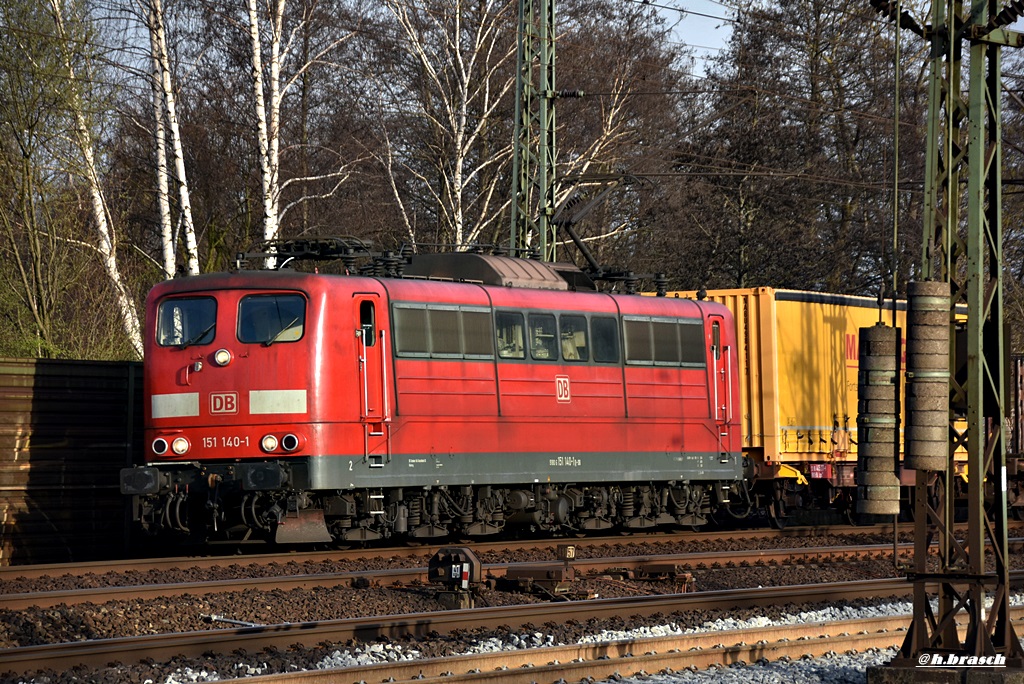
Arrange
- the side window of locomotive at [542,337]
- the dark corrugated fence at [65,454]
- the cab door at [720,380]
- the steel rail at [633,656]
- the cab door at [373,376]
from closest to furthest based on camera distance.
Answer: the steel rail at [633,656] < the cab door at [373,376] < the dark corrugated fence at [65,454] < the side window of locomotive at [542,337] < the cab door at [720,380]

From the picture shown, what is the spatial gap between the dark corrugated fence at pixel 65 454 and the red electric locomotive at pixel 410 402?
4.89 ft

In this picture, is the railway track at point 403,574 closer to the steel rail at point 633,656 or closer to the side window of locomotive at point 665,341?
the steel rail at point 633,656

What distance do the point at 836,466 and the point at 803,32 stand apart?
20120mm

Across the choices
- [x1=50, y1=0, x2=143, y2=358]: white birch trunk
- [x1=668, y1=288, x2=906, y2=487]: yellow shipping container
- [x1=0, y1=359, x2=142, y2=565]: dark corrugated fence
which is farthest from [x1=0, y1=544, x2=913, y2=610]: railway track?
[x1=50, y1=0, x2=143, y2=358]: white birch trunk

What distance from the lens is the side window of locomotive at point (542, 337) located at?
18734mm

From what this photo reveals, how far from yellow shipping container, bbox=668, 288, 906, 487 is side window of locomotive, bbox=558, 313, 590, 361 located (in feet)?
13.0

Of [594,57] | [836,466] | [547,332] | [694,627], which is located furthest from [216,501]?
[594,57]

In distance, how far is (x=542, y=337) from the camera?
742 inches

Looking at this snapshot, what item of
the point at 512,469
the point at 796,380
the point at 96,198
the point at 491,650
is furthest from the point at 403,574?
the point at 96,198

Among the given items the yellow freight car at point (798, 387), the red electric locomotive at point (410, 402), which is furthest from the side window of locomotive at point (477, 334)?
the yellow freight car at point (798, 387)

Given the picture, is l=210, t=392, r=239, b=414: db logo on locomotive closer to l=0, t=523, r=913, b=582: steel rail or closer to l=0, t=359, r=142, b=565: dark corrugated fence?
l=0, t=523, r=913, b=582: steel rail

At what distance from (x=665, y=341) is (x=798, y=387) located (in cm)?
411

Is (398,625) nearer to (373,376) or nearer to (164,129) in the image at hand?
(373,376)

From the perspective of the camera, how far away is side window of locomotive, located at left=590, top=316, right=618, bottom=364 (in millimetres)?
19531
